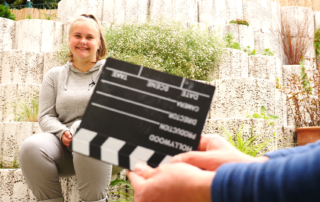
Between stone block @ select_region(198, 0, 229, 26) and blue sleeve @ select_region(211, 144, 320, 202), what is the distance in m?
Answer: 6.41

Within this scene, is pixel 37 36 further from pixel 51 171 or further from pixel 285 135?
pixel 285 135

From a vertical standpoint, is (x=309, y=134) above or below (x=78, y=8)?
below

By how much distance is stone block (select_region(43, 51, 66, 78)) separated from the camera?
4.50 metres

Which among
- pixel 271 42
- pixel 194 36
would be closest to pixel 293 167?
pixel 194 36

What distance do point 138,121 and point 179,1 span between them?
6.00 metres

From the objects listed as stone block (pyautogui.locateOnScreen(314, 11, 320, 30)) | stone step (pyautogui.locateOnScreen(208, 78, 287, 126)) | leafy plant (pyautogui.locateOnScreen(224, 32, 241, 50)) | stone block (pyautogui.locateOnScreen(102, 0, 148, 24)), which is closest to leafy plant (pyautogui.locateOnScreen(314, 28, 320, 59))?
stone block (pyautogui.locateOnScreen(314, 11, 320, 30))

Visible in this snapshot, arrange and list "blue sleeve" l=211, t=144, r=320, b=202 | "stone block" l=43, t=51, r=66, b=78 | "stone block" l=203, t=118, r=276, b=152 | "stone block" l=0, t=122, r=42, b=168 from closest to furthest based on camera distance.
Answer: "blue sleeve" l=211, t=144, r=320, b=202, "stone block" l=203, t=118, r=276, b=152, "stone block" l=0, t=122, r=42, b=168, "stone block" l=43, t=51, r=66, b=78

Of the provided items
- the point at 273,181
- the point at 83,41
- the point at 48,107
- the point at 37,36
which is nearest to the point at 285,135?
the point at 83,41

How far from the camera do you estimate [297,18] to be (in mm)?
7258

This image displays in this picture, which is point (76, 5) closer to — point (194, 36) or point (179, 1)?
point (179, 1)

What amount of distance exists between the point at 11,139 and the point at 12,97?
32.1 inches

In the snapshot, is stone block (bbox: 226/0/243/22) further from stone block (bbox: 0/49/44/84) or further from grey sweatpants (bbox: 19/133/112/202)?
grey sweatpants (bbox: 19/133/112/202)

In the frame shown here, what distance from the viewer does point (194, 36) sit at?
16.4ft

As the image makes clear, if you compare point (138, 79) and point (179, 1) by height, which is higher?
point (179, 1)
